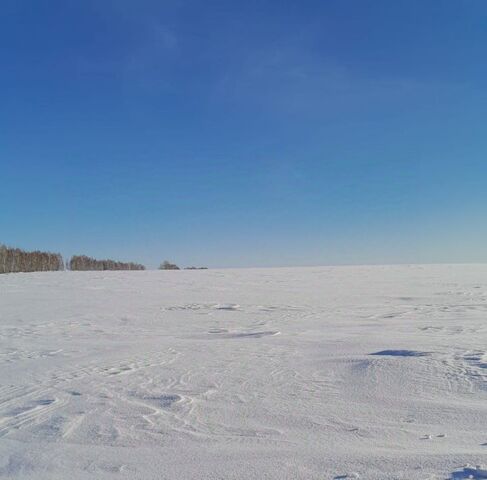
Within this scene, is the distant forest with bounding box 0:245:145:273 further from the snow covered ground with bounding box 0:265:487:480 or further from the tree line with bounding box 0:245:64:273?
the snow covered ground with bounding box 0:265:487:480

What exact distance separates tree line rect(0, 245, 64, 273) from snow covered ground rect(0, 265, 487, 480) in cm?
1634

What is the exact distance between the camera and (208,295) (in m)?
9.59

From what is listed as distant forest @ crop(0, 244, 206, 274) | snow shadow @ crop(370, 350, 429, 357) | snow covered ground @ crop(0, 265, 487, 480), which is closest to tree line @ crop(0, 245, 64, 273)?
distant forest @ crop(0, 244, 206, 274)

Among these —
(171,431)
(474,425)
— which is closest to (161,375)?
(171,431)

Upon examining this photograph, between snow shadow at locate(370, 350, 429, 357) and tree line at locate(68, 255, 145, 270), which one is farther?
tree line at locate(68, 255, 145, 270)

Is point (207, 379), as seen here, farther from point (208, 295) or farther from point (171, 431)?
point (208, 295)

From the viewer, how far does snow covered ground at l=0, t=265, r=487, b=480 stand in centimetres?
189

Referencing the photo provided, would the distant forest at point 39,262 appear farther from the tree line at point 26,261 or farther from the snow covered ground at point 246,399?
the snow covered ground at point 246,399

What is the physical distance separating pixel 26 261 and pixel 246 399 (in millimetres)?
21620

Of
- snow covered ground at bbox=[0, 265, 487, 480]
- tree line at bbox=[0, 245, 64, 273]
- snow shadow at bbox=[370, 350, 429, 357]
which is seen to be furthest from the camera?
tree line at bbox=[0, 245, 64, 273]

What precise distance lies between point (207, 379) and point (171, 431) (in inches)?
38.0

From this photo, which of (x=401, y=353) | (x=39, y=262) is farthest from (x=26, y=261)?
(x=401, y=353)

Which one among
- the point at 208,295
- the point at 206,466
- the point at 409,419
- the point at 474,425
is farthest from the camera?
the point at 208,295

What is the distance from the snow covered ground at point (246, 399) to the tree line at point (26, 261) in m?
16.3
